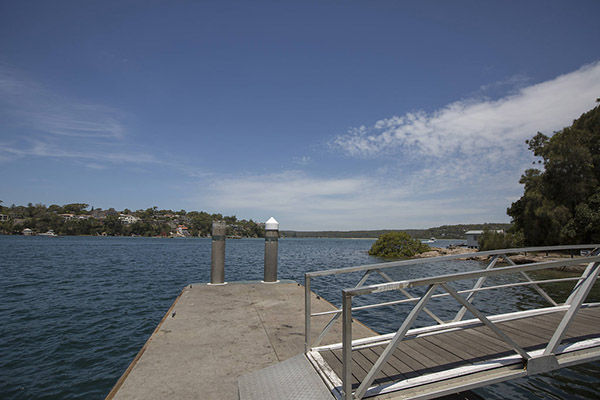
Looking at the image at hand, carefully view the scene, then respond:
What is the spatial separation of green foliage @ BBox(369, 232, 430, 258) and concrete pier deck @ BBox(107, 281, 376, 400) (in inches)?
1373

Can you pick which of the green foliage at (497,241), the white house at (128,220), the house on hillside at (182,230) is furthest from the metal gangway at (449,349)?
the white house at (128,220)

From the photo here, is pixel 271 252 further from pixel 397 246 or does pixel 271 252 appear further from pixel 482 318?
pixel 397 246

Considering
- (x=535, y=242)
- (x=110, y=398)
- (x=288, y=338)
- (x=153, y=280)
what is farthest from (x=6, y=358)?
(x=535, y=242)

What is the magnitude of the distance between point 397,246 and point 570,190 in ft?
60.4

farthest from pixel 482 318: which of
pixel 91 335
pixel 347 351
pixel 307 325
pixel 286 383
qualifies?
pixel 91 335

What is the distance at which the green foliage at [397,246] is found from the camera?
39719 millimetres

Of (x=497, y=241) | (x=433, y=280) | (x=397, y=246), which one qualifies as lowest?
(x=397, y=246)

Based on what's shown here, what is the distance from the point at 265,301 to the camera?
7363mm

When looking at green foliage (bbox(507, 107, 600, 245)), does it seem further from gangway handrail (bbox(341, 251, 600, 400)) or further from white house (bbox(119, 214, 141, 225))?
white house (bbox(119, 214, 141, 225))

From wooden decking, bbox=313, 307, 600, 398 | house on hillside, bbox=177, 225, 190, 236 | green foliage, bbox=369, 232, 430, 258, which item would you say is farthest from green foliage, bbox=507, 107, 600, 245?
house on hillside, bbox=177, 225, 190, 236

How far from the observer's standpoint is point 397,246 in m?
40.8

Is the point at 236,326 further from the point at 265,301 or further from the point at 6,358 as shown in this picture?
the point at 6,358

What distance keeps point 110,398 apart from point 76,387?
2.91 meters

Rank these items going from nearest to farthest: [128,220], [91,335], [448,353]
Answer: [448,353] < [91,335] < [128,220]
